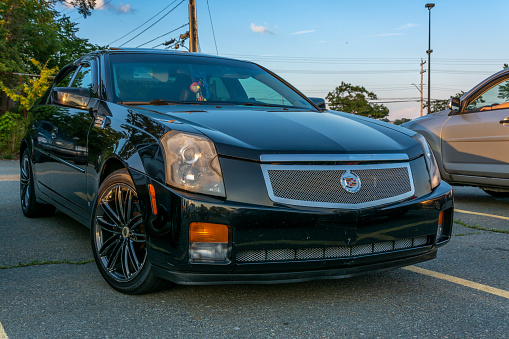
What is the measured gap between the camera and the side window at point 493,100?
261 inches

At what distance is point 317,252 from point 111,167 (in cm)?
143

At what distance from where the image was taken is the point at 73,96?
4102 mm

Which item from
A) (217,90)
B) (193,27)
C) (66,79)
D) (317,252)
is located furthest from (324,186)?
(193,27)

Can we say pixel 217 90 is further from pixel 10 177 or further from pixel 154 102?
pixel 10 177

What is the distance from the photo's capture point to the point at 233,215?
8.91 ft

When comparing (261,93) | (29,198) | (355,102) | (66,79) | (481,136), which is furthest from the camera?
(355,102)

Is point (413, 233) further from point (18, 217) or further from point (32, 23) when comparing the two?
point (32, 23)

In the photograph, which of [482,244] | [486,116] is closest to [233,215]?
[482,244]

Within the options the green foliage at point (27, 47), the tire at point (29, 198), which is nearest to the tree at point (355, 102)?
the green foliage at point (27, 47)

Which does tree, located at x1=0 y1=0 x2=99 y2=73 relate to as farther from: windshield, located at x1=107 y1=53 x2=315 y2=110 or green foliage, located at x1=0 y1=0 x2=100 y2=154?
windshield, located at x1=107 y1=53 x2=315 y2=110

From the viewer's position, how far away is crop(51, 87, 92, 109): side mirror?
4.01 meters

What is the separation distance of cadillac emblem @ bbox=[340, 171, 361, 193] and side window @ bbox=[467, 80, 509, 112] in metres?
4.43

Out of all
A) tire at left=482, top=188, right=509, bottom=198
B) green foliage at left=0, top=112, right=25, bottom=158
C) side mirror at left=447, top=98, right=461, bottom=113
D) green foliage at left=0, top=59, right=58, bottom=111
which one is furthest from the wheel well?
green foliage at left=0, top=59, right=58, bottom=111

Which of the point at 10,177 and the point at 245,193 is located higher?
the point at 245,193
